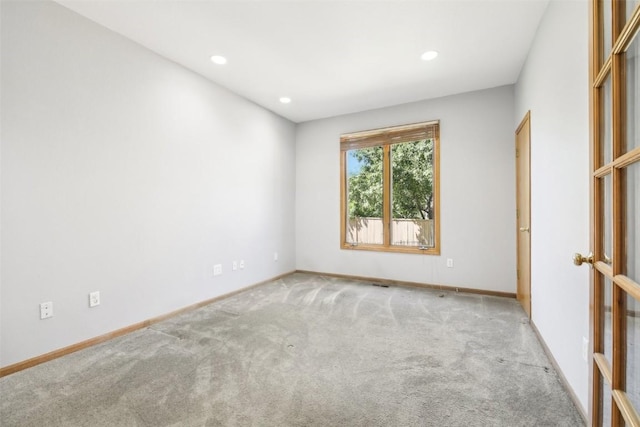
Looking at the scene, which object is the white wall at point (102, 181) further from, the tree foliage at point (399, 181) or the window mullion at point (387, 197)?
the window mullion at point (387, 197)

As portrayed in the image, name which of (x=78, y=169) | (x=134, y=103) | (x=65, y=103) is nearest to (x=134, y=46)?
(x=134, y=103)

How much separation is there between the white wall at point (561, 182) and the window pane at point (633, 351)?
0.81 metres

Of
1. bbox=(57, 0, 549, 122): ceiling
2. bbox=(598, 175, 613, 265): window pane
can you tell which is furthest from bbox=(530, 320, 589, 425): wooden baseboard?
bbox=(57, 0, 549, 122): ceiling

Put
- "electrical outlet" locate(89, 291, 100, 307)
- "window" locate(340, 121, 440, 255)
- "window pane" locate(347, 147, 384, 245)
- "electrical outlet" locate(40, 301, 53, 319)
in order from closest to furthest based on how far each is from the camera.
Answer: "electrical outlet" locate(40, 301, 53, 319), "electrical outlet" locate(89, 291, 100, 307), "window" locate(340, 121, 440, 255), "window pane" locate(347, 147, 384, 245)

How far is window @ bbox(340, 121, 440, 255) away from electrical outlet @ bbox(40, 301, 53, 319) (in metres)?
3.54

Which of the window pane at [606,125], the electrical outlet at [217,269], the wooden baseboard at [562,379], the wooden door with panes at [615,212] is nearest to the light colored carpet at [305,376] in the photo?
the wooden baseboard at [562,379]

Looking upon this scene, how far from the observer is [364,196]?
4754 millimetres

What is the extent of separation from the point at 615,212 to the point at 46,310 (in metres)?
3.27

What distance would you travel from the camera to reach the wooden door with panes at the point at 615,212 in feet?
2.75

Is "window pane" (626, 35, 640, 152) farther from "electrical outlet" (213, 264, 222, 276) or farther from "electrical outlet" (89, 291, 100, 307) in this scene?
"electrical outlet" (213, 264, 222, 276)

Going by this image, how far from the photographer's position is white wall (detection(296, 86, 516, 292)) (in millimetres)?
3740

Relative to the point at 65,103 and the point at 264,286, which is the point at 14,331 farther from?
the point at 264,286

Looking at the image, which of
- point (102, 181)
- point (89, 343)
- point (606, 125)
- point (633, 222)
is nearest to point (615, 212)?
point (633, 222)

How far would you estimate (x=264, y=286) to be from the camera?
4289mm
